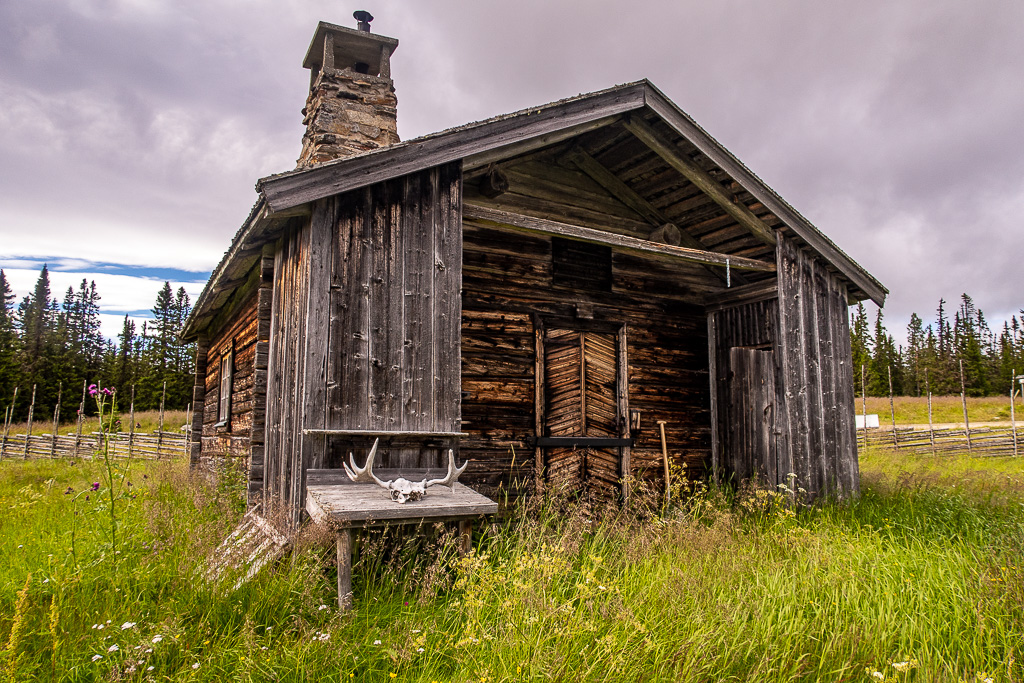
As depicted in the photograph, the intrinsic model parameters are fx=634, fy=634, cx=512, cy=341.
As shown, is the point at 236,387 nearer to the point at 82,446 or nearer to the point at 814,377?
the point at 814,377

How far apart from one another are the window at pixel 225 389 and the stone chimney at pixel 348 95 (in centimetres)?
369

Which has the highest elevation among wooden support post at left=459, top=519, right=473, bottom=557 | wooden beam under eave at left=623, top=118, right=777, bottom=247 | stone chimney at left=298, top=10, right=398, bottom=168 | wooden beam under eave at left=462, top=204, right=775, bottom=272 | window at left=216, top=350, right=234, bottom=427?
stone chimney at left=298, top=10, right=398, bottom=168

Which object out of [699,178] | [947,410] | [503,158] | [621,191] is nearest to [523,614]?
[503,158]

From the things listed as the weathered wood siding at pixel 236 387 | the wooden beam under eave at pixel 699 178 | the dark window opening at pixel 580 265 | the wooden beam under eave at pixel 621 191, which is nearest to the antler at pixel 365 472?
the weathered wood siding at pixel 236 387

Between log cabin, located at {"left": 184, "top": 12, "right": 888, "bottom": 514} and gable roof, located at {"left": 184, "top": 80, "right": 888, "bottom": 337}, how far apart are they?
0.02 meters

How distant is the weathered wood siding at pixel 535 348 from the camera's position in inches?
312

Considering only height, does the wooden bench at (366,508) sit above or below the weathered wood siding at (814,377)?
below

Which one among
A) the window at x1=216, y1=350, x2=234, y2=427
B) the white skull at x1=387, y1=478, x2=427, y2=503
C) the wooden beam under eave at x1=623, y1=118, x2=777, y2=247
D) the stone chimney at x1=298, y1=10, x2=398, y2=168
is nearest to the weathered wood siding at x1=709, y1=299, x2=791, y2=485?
the wooden beam under eave at x1=623, y1=118, x2=777, y2=247

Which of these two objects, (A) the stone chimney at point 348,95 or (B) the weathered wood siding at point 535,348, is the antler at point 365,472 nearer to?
(B) the weathered wood siding at point 535,348

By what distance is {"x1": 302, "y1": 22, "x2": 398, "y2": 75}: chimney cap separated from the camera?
10.6m

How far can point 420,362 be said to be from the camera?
6.06 meters

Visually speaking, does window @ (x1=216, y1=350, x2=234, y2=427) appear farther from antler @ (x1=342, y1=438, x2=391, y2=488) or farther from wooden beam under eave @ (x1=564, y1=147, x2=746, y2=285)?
wooden beam under eave @ (x1=564, y1=147, x2=746, y2=285)

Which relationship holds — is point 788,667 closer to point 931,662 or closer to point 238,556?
point 931,662

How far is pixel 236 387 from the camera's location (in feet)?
33.9
